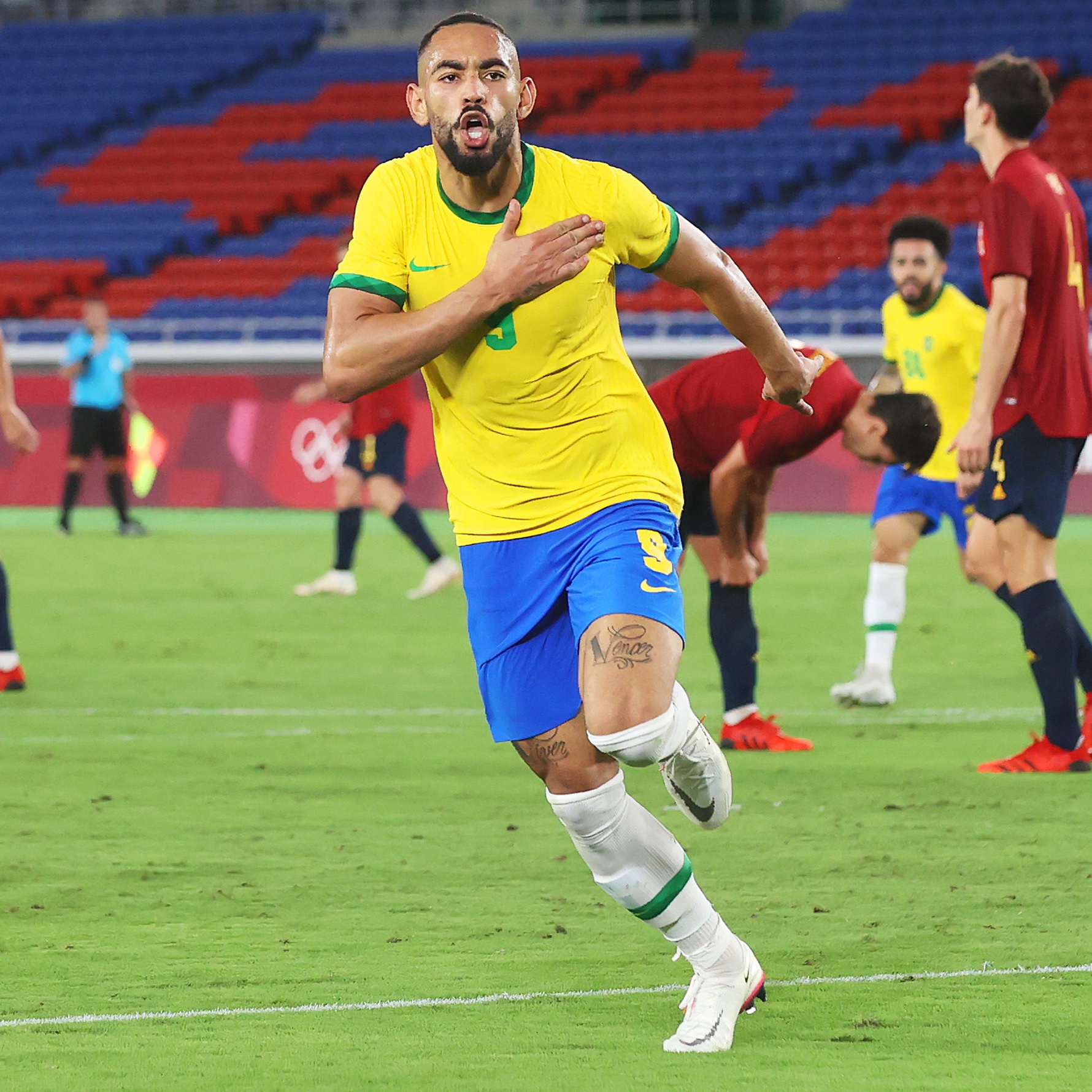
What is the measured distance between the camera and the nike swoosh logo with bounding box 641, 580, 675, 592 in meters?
3.96

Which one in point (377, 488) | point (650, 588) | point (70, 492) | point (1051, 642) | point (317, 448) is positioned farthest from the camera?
point (317, 448)

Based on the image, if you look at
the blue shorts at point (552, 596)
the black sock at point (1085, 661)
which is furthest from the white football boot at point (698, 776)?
the black sock at point (1085, 661)

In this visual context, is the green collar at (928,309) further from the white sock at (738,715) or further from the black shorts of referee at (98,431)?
the black shorts of referee at (98,431)

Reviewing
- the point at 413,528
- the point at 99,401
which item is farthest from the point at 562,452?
the point at 99,401

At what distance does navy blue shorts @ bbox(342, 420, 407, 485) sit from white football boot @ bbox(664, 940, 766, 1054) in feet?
29.9

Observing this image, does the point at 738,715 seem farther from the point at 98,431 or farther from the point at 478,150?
the point at 98,431

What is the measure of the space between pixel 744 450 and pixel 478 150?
3076 mm

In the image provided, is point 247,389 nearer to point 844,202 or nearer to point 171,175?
point 844,202

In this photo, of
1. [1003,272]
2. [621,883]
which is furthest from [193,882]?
[1003,272]

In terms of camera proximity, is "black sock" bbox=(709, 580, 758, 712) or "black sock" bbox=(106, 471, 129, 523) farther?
"black sock" bbox=(106, 471, 129, 523)

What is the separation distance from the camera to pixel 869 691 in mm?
A: 8539

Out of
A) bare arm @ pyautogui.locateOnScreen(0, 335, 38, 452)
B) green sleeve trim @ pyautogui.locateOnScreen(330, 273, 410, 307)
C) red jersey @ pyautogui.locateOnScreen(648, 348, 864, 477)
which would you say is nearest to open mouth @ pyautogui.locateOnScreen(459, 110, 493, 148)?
green sleeve trim @ pyautogui.locateOnScreen(330, 273, 410, 307)

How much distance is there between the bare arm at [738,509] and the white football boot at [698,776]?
2789 mm

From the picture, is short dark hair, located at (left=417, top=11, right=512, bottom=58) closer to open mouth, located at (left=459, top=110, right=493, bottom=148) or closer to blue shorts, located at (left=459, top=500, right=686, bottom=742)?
open mouth, located at (left=459, top=110, right=493, bottom=148)
